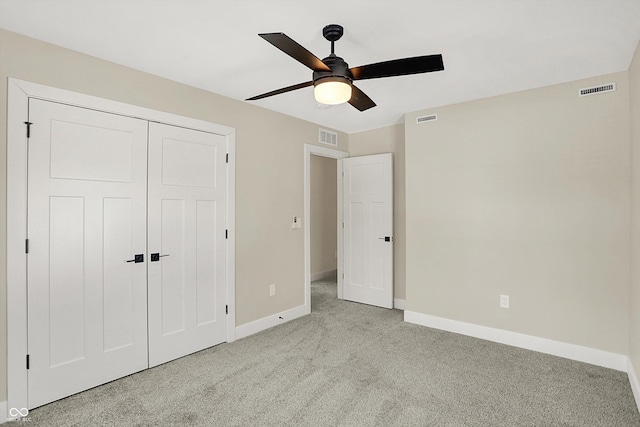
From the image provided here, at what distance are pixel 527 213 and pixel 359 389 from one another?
2.37m

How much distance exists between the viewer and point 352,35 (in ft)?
7.30

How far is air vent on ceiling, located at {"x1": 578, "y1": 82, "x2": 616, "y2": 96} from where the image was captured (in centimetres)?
286

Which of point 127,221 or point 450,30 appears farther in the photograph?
point 127,221

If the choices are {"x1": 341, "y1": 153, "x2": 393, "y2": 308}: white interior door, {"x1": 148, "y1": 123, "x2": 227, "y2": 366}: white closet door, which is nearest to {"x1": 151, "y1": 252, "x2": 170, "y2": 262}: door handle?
{"x1": 148, "y1": 123, "x2": 227, "y2": 366}: white closet door

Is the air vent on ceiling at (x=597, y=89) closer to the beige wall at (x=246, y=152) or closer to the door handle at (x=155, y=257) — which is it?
the beige wall at (x=246, y=152)

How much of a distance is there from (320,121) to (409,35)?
2.26 m

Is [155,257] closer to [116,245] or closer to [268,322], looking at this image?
[116,245]

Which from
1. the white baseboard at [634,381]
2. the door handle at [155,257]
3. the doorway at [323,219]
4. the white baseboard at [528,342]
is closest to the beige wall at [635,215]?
the white baseboard at [634,381]

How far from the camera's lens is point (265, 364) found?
2.94 metres

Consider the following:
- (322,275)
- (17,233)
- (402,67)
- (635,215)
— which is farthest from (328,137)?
(17,233)

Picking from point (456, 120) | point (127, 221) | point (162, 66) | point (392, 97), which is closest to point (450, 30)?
point (392, 97)

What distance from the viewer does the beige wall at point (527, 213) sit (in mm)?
2869

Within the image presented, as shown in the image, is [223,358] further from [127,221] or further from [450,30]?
[450,30]

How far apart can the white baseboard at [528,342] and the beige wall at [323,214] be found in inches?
111
